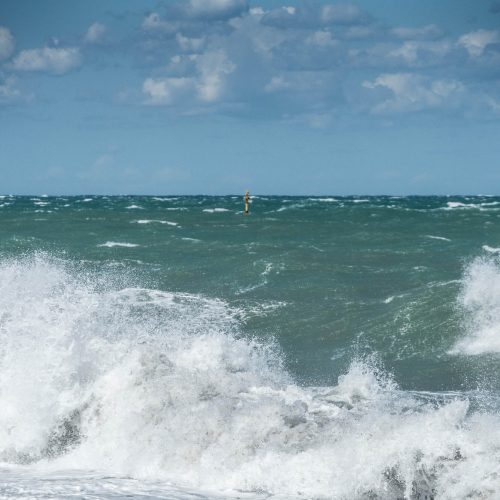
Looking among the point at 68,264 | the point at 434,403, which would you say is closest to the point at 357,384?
the point at 434,403

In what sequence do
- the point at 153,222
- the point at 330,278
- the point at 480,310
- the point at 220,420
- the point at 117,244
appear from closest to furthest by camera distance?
the point at 220,420 → the point at 480,310 → the point at 330,278 → the point at 117,244 → the point at 153,222

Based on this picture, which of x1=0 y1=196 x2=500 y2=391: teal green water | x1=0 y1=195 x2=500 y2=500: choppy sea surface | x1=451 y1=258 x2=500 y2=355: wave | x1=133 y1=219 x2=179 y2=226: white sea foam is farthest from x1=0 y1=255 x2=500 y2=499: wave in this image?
x1=133 y1=219 x2=179 y2=226: white sea foam

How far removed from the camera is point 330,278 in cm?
2172

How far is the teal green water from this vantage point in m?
14.8

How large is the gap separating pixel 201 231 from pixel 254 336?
Result: 19819mm

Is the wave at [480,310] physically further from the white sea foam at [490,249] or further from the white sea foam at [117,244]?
the white sea foam at [117,244]

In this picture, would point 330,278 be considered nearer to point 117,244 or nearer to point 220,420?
point 117,244

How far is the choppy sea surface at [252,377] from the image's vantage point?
27.7ft

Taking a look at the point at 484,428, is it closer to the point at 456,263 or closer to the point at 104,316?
the point at 104,316

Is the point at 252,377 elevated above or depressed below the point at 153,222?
below

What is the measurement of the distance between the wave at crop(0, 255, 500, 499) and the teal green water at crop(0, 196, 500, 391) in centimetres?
113

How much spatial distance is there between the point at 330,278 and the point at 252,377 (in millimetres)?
9857

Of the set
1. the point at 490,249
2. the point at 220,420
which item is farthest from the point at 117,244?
the point at 220,420

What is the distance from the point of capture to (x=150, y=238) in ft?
106
